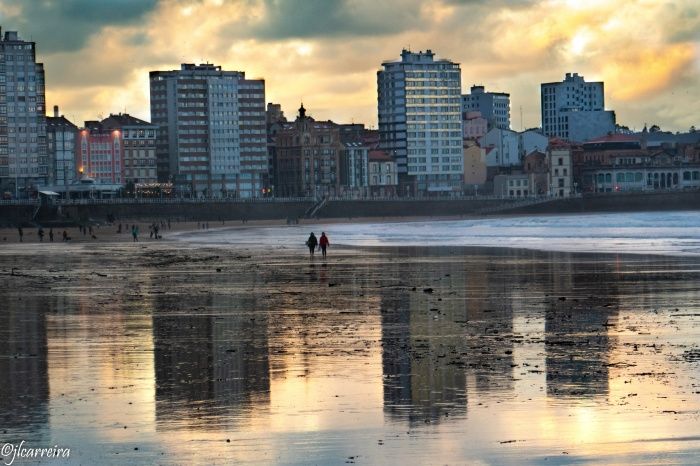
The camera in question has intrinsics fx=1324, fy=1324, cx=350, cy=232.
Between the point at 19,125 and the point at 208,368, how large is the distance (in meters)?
161

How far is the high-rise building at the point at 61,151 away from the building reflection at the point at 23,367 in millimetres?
152012

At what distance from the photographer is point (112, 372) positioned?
18953 millimetres

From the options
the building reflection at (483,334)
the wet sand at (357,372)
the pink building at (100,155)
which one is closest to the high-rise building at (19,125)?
the pink building at (100,155)

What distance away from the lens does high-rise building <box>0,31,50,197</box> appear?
174m

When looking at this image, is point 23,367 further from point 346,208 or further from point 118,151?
point 118,151

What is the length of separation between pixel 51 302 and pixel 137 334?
791 cm

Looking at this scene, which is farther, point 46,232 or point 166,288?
point 46,232

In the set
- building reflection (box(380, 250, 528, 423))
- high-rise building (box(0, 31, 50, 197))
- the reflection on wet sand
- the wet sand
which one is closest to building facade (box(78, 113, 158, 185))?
high-rise building (box(0, 31, 50, 197))

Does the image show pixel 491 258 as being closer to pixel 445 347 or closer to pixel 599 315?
pixel 599 315

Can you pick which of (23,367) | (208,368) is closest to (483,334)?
(208,368)

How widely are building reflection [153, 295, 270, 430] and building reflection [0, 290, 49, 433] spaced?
4.91 ft

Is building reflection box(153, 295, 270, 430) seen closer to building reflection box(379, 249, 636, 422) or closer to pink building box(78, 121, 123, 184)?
building reflection box(379, 249, 636, 422)

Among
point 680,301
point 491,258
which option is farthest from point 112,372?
point 491,258

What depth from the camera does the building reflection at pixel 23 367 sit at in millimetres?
15492
